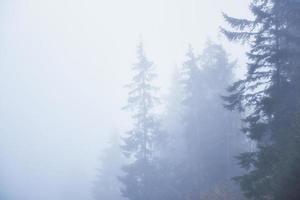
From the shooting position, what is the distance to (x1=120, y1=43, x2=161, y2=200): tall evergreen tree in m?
33.0

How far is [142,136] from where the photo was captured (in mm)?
33312

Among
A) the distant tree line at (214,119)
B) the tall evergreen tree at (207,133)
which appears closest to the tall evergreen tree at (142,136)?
the distant tree line at (214,119)

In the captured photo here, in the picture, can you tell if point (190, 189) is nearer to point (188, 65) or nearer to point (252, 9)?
point (188, 65)

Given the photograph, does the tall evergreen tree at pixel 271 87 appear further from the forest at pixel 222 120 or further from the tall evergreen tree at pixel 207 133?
the tall evergreen tree at pixel 207 133

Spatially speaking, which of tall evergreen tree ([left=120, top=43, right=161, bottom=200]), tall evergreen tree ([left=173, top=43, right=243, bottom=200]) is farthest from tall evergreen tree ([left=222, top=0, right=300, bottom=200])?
tall evergreen tree ([left=173, top=43, right=243, bottom=200])

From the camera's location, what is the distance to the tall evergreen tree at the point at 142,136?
33.0 m

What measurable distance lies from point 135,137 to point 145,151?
5.41ft

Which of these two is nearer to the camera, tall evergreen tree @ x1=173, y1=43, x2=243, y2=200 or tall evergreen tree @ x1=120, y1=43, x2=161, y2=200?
tall evergreen tree @ x1=120, y1=43, x2=161, y2=200

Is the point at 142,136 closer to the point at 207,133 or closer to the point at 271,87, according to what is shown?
the point at 207,133

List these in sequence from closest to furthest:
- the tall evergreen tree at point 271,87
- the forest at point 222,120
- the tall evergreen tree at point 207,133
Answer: the tall evergreen tree at point 271,87
the forest at point 222,120
the tall evergreen tree at point 207,133

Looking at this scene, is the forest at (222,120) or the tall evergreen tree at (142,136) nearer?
the forest at (222,120)

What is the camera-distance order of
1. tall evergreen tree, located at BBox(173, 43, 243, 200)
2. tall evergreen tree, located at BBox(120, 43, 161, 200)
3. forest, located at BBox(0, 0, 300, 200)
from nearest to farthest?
forest, located at BBox(0, 0, 300, 200), tall evergreen tree, located at BBox(120, 43, 161, 200), tall evergreen tree, located at BBox(173, 43, 243, 200)

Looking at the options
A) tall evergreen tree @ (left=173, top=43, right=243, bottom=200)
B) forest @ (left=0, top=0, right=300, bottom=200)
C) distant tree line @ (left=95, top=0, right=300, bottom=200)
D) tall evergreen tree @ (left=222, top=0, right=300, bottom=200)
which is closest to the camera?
tall evergreen tree @ (left=222, top=0, right=300, bottom=200)

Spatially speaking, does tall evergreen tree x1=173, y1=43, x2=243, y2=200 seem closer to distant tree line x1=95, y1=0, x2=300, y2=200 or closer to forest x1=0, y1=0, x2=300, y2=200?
distant tree line x1=95, y1=0, x2=300, y2=200
